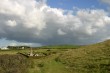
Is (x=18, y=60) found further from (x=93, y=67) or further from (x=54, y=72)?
(x=93, y=67)

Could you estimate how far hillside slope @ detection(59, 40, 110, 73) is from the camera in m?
39.8

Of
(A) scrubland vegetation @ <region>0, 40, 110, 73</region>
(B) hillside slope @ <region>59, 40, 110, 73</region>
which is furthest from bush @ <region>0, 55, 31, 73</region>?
(B) hillside slope @ <region>59, 40, 110, 73</region>

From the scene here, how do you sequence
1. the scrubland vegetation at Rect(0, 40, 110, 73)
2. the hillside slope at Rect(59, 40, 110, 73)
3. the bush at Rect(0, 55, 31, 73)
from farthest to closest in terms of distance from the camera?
the hillside slope at Rect(59, 40, 110, 73)
the scrubland vegetation at Rect(0, 40, 110, 73)
the bush at Rect(0, 55, 31, 73)

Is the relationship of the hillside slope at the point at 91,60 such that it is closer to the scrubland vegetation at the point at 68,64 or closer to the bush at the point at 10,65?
the scrubland vegetation at the point at 68,64

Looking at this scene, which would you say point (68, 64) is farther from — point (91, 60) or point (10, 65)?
point (10, 65)

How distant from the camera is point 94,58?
46438 mm

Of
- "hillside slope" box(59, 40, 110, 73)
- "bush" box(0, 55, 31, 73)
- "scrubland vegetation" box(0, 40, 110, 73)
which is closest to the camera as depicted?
"bush" box(0, 55, 31, 73)

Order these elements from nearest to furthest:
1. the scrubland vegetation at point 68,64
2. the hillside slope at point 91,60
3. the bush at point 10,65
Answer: the bush at point 10,65 → the scrubland vegetation at point 68,64 → the hillside slope at point 91,60

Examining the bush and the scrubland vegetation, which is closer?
the bush

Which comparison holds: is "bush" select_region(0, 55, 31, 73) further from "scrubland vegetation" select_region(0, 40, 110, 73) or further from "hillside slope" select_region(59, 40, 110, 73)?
"hillside slope" select_region(59, 40, 110, 73)

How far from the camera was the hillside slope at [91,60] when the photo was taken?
39.8 meters

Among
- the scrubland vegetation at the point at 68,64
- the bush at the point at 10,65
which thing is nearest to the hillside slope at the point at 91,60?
the scrubland vegetation at the point at 68,64

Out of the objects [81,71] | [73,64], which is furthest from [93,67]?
[73,64]

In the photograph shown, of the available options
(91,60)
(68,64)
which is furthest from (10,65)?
(91,60)
